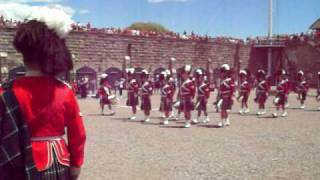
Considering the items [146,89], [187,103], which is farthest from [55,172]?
[146,89]

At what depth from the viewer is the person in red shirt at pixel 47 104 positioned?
3475 millimetres

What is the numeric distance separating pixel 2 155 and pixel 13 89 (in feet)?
1.51

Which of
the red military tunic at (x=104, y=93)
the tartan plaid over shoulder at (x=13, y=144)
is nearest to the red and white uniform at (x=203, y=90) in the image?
the red military tunic at (x=104, y=93)

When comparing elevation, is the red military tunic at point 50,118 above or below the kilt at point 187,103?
above

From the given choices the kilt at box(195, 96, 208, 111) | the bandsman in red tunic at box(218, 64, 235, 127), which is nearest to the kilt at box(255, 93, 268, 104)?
the kilt at box(195, 96, 208, 111)

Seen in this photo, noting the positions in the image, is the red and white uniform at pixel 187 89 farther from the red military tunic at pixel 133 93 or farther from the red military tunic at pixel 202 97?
the red military tunic at pixel 133 93

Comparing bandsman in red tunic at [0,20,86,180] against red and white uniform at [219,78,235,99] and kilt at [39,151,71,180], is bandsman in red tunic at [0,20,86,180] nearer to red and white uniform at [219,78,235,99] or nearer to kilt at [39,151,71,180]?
kilt at [39,151,71,180]

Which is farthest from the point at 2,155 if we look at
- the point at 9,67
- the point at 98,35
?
A: the point at 98,35

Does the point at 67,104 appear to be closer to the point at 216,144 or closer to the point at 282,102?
the point at 216,144

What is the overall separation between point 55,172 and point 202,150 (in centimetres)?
645

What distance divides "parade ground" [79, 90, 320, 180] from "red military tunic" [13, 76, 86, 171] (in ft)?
12.0

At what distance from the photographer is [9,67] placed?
2642 cm

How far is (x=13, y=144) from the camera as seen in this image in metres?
3.41

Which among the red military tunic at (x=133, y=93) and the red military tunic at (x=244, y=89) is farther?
the red military tunic at (x=244, y=89)
